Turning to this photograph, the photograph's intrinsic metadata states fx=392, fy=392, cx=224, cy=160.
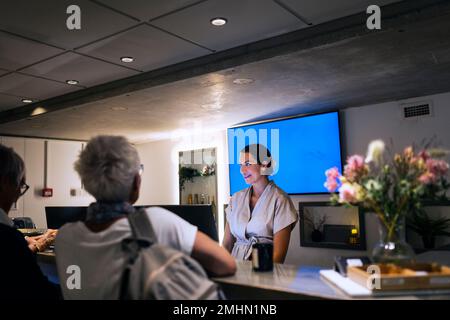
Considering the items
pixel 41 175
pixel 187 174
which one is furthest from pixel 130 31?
pixel 41 175

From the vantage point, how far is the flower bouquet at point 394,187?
135 cm

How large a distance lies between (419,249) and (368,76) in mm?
2115

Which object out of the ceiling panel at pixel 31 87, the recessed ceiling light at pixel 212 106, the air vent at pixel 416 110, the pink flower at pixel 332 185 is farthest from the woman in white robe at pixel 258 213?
the air vent at pixel 416 110

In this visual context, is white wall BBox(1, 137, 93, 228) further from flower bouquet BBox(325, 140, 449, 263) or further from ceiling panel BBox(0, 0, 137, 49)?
flower bouquet BBox(325, 140, 449, 263)

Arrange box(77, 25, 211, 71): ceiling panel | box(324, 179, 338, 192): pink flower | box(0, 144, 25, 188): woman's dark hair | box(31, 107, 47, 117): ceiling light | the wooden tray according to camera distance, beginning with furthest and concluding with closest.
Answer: box(31, 107, 47, 117): ceiling light < box(77, 25, 211, 71): ceiling panel < box(0, 144, 25, 188): woman's dark hair < box(324, 179, 338, 192): pink flower < the wooden tray

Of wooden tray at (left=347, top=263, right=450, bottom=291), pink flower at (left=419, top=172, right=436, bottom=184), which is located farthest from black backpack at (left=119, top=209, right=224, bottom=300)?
pink flower at (left=419, top=172, right=436, bottom=184)

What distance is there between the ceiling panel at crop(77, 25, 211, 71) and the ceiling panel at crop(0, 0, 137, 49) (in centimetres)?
12

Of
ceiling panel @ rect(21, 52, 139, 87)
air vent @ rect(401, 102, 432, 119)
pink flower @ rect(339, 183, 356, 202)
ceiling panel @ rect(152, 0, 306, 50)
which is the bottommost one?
pink flower @ rect(339, 183, 356, 202)

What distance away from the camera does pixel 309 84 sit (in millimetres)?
4004

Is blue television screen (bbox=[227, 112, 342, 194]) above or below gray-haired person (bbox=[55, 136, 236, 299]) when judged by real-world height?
above

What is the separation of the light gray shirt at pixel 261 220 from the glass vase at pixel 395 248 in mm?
979

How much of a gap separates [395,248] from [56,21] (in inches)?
101

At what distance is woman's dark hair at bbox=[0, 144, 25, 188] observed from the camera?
5.93 ft

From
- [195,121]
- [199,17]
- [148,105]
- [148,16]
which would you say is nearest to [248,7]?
[199,17]
